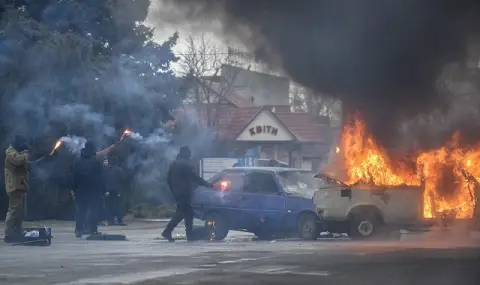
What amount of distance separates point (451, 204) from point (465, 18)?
422cm

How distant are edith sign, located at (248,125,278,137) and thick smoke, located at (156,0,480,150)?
36.7m

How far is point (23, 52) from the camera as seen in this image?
28.1 metres

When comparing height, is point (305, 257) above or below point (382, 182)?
below

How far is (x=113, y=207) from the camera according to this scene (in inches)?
1078

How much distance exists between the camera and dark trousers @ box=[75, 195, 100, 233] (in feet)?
68.1

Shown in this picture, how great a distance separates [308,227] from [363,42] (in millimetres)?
4502

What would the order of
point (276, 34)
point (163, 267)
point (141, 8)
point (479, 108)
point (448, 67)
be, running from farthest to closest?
point (141, 8)
point (479, 108)
point (448, 67)
point (276, 34)
point (163, 267)

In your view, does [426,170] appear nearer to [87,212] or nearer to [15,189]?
[87,212]

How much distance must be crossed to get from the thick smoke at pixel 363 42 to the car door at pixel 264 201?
2440mm

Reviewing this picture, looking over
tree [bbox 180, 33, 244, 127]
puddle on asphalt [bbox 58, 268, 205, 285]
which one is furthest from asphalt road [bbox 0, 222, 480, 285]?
tree [bbox 180, 33, 244, 127]

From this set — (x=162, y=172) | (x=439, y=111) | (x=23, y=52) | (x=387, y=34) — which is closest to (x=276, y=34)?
(x=387, y=34)

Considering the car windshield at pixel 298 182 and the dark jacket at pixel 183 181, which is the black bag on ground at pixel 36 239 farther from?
the car windshield at pixel 298 182

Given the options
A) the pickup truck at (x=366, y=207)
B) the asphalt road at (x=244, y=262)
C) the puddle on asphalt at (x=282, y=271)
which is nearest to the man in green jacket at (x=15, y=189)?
the asphalt road at (x=244, y=262)

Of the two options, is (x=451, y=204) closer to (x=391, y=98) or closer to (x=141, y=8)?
(x=391, y=98)
